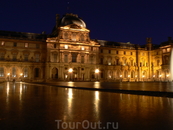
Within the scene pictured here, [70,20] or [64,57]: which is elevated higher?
[70,20]

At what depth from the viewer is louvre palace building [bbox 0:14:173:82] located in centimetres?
5016

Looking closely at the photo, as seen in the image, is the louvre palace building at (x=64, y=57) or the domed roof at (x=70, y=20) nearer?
the louvre palace building at (x=64, y=57)

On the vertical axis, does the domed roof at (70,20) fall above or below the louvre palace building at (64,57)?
above

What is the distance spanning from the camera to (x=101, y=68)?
2350 inches

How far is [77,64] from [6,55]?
19.5 meters

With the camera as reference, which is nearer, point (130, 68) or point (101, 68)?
point (101, 68)

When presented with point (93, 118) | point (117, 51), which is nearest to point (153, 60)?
point (117, 51)

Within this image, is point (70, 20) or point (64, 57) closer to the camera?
point (64, 57)

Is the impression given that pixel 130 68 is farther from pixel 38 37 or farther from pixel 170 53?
pixel 38 37

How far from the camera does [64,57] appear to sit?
53094 mm

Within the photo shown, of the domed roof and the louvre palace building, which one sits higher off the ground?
the domed roof

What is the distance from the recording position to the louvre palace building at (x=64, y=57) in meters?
50.2

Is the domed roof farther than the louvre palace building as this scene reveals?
Yes

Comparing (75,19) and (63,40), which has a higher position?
(75,19)
